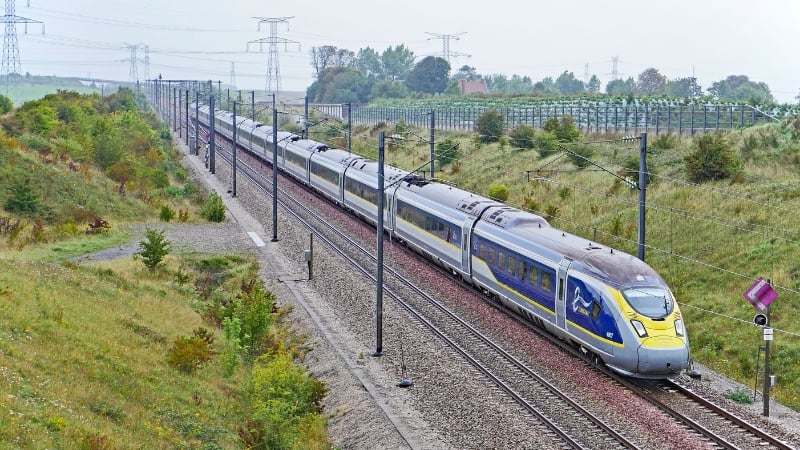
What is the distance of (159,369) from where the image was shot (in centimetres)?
2511

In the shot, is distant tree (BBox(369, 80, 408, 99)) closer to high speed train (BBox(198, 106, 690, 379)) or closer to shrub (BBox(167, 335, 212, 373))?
high speed train (BBox(198, 106, 690, 379))

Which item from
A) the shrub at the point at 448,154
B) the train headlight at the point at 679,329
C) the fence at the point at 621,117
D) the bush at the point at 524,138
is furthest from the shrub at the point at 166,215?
the train headlight at the point at 679,329

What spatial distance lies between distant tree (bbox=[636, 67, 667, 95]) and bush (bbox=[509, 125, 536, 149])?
110 m

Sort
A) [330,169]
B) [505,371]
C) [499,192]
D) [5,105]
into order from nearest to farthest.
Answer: [505,371] < [499,192] < [330,169] < [5,105]

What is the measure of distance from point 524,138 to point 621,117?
25.6ft

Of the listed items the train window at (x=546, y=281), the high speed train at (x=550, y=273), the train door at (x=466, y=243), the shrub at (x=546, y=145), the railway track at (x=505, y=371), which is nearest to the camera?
the railway track at (x=505, y=371)

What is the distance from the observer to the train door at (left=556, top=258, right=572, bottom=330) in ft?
85.6

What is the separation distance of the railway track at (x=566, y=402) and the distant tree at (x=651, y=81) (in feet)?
489

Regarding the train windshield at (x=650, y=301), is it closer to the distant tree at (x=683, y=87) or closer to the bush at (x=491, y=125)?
the bush at (x=491, y=125)

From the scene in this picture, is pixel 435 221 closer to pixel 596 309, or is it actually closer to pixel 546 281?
pixel 546 281

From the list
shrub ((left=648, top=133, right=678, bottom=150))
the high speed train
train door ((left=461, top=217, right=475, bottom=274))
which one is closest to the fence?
shrub ((left=648, top=133, right=678, bottom=150))

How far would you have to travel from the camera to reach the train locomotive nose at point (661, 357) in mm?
22844

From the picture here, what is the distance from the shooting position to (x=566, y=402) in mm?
23062

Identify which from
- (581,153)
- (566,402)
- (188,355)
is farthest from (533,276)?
(581,153)
